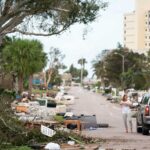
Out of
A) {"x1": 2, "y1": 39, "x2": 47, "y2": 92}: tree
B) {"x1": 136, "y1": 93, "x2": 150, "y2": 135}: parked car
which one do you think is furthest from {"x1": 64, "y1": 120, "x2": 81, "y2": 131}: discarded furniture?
{"x1": 2, "y1": 39, "x2": 47, "y2": 92}: tree

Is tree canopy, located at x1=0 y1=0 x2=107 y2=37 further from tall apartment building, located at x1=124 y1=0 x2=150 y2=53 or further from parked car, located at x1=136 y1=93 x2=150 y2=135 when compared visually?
tall apartment building, located at x1=124 y1=0 x2=150 y2=53

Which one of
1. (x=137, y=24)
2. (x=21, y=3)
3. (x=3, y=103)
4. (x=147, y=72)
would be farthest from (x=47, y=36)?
(x=137, y=24)

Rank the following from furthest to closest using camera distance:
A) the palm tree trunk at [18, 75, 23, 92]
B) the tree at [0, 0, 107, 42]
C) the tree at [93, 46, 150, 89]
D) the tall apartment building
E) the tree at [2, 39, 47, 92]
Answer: the tall apartment building → the tree at [93, 46, 150, 89] → the palm tree trunk at [18, 75, 23, 92] → the tree at [2, 39, 47, 92] → the tree at [0, 0, 107, 42]

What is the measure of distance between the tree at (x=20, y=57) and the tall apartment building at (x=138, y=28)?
2568 inches

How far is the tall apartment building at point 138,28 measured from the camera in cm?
14338

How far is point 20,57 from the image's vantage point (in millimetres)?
Answer: 73188

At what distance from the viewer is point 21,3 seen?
22.0 m

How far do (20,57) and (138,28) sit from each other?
86623 millimetres

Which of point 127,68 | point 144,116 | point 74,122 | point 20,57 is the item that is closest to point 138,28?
point 127,68

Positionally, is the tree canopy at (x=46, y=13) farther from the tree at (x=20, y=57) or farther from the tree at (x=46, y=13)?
the tree at (x=20, y=57)

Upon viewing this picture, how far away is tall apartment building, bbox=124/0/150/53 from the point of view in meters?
143

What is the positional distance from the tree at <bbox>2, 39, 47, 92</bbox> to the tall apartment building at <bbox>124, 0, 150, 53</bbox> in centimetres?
6524

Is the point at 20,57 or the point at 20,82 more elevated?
the point at 20,57

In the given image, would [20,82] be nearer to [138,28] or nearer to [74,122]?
[74,122]
